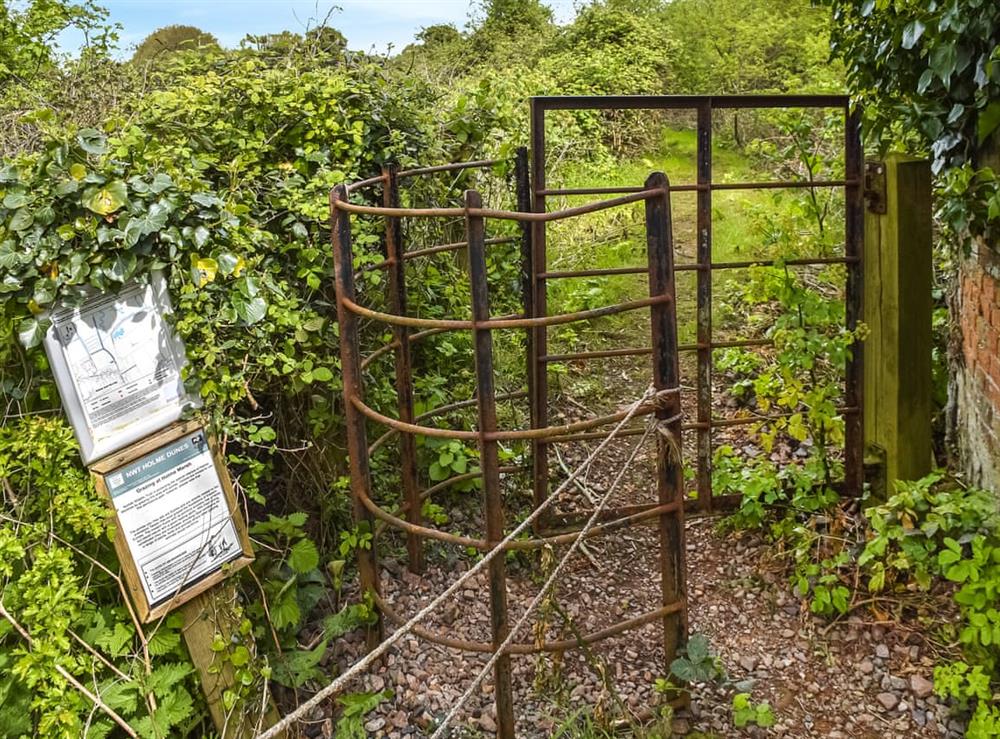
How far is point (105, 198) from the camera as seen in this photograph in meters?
3.00

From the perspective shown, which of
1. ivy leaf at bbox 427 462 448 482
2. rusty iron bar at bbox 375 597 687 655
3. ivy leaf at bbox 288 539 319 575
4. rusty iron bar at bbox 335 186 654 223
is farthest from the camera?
ivy leaf at bbox 427 462 448 482

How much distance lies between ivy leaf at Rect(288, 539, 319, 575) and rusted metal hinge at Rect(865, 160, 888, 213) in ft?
10.1

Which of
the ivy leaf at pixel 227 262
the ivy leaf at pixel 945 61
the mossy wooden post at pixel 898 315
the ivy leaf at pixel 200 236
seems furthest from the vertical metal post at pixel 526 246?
the ivy leaf at pixel 945 61

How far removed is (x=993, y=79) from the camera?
311 cm

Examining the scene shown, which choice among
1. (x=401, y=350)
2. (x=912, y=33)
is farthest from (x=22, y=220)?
(x=912, y=33)

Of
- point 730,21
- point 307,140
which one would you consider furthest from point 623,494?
point 730,21

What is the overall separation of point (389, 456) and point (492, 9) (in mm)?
13251

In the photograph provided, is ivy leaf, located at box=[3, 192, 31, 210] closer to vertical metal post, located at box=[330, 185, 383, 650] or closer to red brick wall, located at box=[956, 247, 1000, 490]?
vertical metal post, located at box=[330, 185, 383, 650]

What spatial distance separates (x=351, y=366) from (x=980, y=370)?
9.48 feet

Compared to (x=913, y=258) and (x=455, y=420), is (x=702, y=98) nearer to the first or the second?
(x=913, y=258)

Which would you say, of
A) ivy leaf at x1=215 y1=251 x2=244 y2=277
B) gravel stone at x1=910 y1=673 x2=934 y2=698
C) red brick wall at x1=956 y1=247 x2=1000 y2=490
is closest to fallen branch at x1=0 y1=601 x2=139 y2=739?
ivy leaf at x1=215 y1=251 x2=244 y2=277

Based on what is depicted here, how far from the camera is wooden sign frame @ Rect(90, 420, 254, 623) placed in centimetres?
295

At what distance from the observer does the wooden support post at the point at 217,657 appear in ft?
10.1

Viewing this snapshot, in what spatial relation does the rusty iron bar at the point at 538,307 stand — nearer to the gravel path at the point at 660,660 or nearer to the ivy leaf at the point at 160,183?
the gravel path at the point at 660,660
